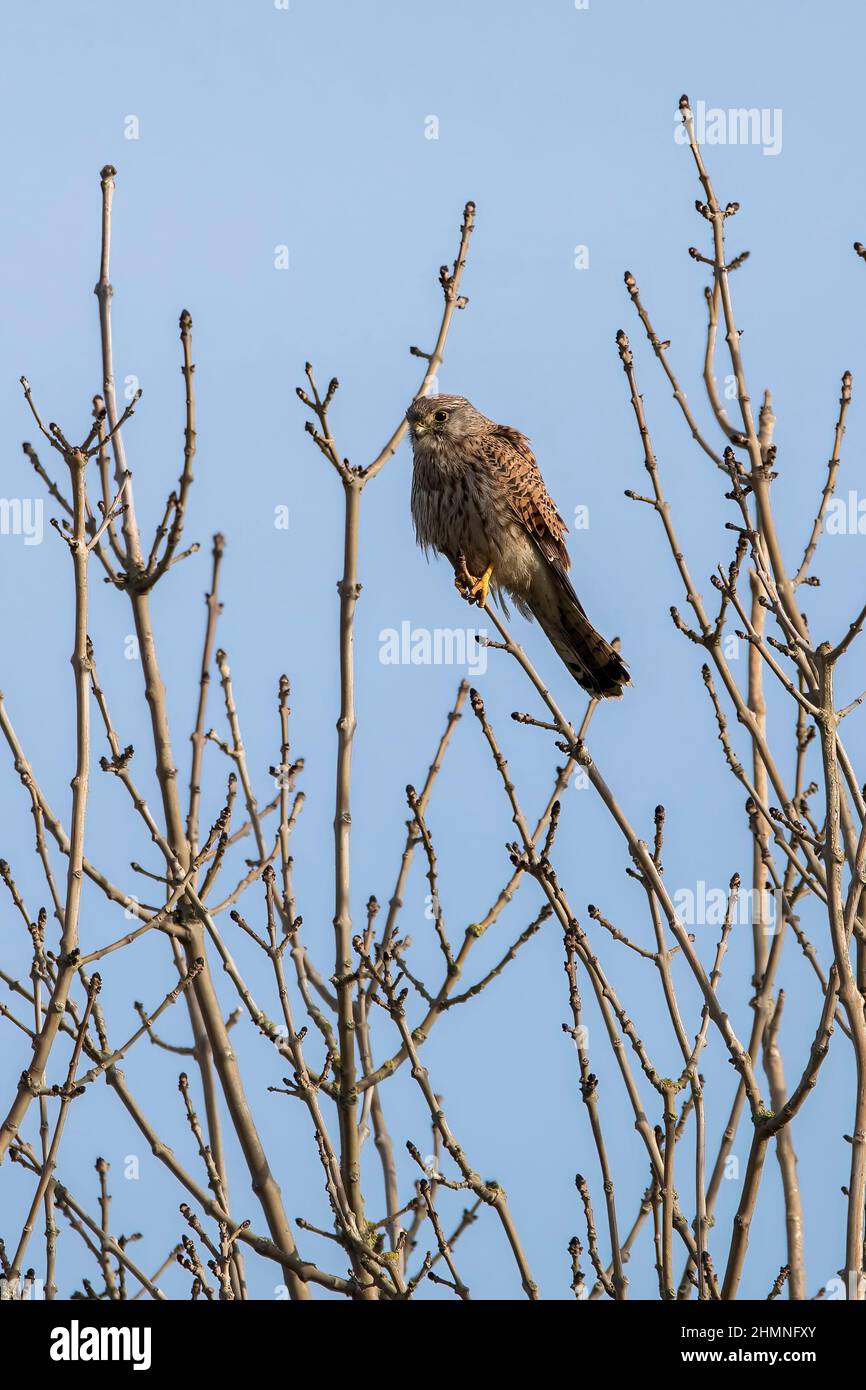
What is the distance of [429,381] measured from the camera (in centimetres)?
464

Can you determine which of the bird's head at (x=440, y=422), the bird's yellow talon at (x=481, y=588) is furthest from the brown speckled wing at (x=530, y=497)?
the bird's yellow talon at (x=481, y=588)

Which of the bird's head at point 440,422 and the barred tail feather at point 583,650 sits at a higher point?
the bird's head at point 440,422

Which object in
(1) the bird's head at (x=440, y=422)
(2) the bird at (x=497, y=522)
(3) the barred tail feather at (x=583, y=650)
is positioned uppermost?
(1) the bird's head at (x=440, y=422)

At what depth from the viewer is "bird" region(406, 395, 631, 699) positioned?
22.3 feet

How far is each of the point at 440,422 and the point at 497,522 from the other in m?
0.64

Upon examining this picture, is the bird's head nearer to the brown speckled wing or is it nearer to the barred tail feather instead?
the brown speckled wing

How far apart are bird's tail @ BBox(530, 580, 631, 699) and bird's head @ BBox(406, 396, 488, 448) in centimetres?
83

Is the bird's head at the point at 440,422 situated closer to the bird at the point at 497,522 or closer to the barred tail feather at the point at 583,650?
the bird at the point at 497,522

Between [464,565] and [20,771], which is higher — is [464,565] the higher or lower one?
the higher one

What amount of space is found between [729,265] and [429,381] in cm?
90

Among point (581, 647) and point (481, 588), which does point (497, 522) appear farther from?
point (581, 647)

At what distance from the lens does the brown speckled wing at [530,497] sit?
6883mm
